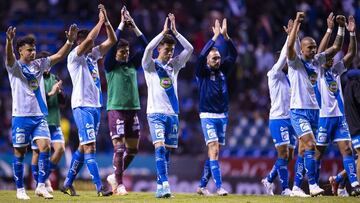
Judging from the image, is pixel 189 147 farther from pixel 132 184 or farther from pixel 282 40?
pixel 282 40

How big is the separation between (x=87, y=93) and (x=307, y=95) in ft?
12.6

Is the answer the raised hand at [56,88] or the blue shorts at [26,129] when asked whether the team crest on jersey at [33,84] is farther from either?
the raised hand at [56,88]

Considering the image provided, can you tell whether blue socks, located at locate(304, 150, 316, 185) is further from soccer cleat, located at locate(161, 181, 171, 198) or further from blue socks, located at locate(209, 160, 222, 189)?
soccer cleat, located at locate(161, 181, 171, 198)

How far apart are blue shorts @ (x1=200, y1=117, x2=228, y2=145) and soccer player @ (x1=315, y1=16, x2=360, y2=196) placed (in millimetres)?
1869

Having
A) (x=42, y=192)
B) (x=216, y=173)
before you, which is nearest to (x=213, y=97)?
(x=216, y=173)

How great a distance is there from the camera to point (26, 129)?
14.0 metres

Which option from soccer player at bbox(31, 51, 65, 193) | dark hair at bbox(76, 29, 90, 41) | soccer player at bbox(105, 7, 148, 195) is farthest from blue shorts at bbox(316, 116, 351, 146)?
soccer player at bbox(31, 51, 65, 193)

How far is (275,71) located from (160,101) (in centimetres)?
230

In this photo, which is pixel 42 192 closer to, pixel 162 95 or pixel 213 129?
pixel 162 95

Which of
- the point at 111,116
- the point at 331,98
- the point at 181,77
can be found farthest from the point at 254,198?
the point at 181,77

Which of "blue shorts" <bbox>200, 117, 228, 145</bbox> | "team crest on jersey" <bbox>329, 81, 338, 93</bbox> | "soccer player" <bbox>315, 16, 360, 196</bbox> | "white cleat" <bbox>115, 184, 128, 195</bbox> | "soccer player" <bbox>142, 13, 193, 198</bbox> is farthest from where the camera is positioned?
"white cleat" <bbox>115, 184, 128, 195</bbox>

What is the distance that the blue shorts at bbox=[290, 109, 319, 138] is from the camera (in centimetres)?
1407

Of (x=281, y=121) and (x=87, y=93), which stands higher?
(x=87, y=93)

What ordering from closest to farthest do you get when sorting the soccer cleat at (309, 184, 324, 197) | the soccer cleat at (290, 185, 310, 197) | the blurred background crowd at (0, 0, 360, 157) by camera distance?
the soccer cleat at (309, 184, 324, 197), the soccer cleat at (290, 185, 310, 197), the blurred background crowd at (0, 0, 360, 157)
